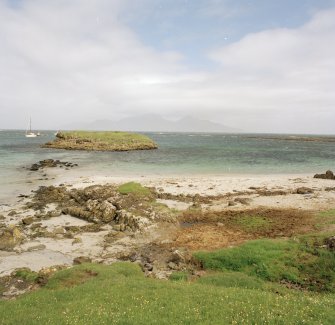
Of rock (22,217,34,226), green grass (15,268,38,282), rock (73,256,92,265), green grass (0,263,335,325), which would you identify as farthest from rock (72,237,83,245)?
green grass (0,263,335,325)

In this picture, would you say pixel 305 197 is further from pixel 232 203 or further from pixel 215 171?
pixel 215 171

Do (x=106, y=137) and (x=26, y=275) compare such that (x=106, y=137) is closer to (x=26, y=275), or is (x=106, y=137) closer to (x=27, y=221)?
(x=27, y=221)

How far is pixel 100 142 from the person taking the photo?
13688cm

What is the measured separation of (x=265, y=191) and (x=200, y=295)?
3292 cm

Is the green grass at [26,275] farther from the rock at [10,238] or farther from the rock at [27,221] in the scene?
the rock at [27,221]

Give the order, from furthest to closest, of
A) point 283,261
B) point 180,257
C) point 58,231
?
point 58,231
point 180,257
point 283,261

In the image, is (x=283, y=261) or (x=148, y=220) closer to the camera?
(x=283, y=261)

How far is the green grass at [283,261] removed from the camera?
65.2 ft

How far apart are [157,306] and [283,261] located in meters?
11.4

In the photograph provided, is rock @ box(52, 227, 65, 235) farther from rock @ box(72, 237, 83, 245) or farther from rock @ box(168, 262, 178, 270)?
rock @ box(168, 262, 178, 270)

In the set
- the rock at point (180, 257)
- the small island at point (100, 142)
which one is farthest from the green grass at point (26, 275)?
the small island at point (100, 142)

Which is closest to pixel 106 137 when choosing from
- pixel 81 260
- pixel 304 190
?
pixel 304 190

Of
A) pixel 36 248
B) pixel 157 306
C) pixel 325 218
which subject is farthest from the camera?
pixel 325 218

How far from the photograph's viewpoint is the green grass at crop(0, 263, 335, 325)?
40.8 feet
